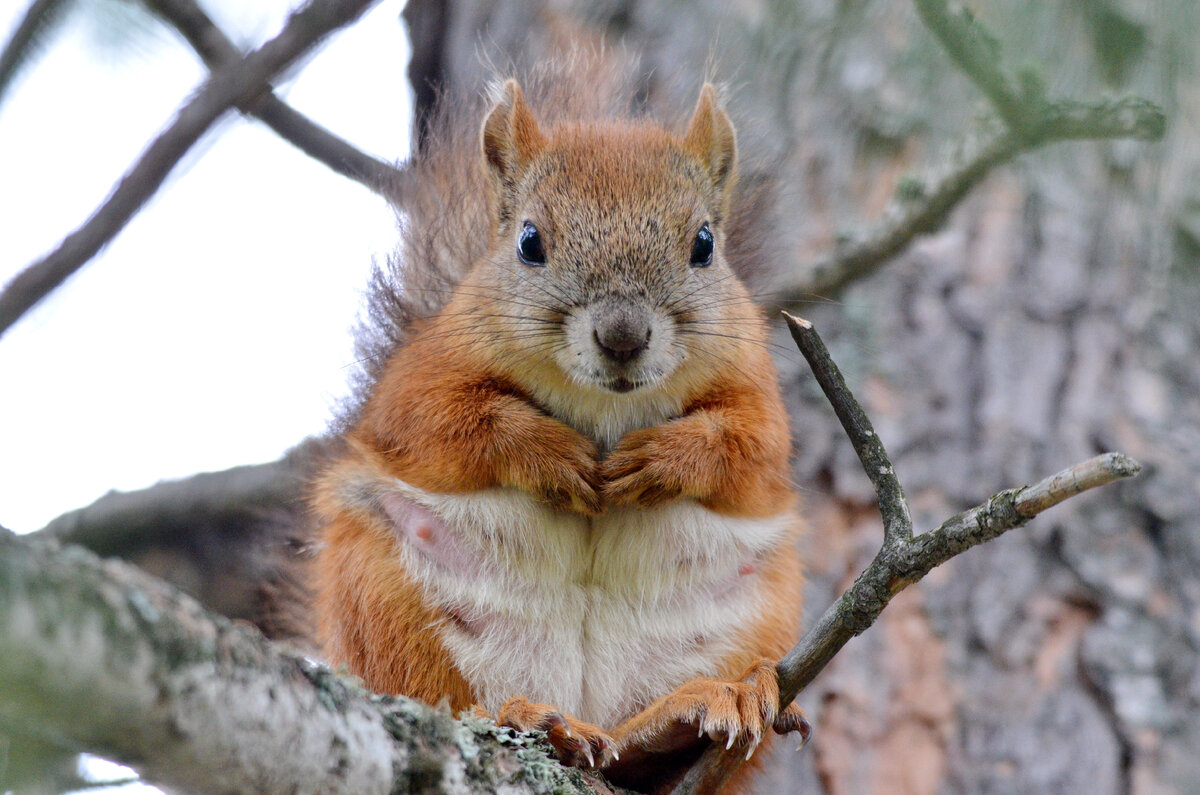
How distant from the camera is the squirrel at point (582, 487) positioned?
1.77 m

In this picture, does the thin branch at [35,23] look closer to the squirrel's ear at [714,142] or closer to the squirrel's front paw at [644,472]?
the squirrel's front paw at [644,472]

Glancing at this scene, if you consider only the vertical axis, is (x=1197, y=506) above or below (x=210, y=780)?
above

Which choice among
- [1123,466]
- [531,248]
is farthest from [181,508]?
[1123,466]

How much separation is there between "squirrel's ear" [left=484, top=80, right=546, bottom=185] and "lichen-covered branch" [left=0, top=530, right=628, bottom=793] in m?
1.27

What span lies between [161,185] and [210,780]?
3.50ft

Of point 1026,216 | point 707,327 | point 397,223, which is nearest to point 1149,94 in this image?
point 707,327

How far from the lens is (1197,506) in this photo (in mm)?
2709

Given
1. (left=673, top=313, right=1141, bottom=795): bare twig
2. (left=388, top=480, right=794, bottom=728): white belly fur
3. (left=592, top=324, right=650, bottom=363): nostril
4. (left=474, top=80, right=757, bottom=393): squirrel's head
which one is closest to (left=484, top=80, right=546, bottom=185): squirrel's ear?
(left=474, top=80, right=757, bottom=393): squirrel's head

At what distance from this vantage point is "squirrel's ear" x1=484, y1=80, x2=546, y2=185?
6.96ft

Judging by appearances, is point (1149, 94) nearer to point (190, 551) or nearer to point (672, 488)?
point (672, 488)

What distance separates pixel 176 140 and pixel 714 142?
1.05 m

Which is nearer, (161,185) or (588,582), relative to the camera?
(161,185)

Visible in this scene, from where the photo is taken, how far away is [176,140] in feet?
5.31

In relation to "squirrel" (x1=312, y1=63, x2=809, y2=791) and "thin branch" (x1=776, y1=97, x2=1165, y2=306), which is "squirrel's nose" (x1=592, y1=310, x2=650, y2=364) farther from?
"thin branch" (x1=776, y1=97, x2=1165, y2=306)
